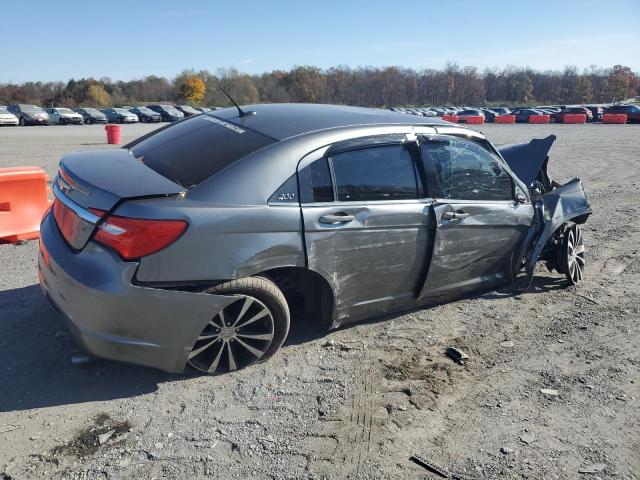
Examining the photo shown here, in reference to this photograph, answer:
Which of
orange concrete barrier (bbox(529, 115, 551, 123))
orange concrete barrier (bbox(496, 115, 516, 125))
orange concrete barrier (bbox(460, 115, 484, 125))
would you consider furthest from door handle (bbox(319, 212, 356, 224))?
orange concrete barrier (bbox(529, 115, 551, 123))

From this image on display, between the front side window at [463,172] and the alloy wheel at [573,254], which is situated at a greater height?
the front side window at [463,172]

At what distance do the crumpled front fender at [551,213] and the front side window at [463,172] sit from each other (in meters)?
0.51

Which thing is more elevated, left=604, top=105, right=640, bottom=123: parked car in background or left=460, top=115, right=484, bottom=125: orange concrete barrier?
left=604, top=105, right=640, bottom=123: parked car in background

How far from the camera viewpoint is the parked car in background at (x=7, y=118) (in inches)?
1510

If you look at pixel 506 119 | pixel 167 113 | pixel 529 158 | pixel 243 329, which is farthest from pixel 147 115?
pixel 243 329

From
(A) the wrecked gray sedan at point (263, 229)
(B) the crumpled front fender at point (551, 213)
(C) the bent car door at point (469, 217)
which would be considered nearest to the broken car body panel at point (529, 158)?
(B) the crumpled front fender at point (551, 213)

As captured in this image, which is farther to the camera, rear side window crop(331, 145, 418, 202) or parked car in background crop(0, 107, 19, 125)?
parked car in background crop(0, 107, 19, 125)

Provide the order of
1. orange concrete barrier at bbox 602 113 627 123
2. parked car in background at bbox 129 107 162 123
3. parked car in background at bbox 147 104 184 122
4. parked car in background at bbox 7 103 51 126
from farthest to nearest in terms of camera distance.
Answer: parked car in background at bbox 147 104 184 122 → parked car in background at bbox 129 107 162 123 → orange concrete barrier at bbox 602 113 627 123 → parked car in background at bbox 7 103 51 126

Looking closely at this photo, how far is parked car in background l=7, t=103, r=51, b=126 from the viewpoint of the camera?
41.1 metres

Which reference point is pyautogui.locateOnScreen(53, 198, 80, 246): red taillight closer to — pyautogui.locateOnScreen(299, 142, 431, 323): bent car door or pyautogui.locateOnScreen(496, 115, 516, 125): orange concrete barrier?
pyautogui.locateOnScreen(299, 142, 431, 323): bent car door

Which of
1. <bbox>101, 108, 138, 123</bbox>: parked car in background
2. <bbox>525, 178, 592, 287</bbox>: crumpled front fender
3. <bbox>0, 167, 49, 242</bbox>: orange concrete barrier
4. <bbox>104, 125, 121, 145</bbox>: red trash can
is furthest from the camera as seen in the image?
<bbox>101, 108, 138, 123</bbox>: parked car in background

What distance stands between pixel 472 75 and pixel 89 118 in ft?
268

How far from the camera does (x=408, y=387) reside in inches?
142

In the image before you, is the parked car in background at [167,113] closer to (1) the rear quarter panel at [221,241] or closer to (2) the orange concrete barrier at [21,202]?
(2) the orange concrete barrier at [21,202]
